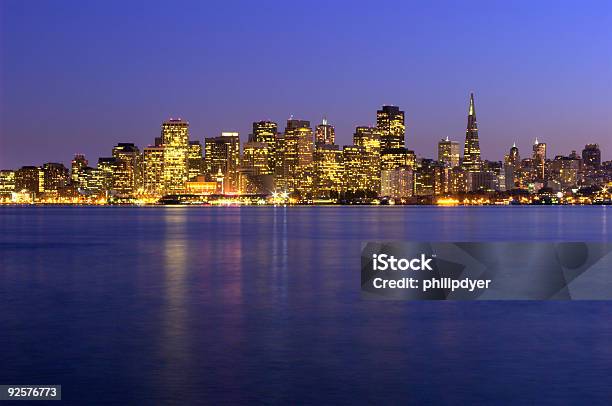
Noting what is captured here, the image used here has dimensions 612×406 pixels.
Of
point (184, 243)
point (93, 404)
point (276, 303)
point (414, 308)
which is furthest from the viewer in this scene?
point (184, 243)

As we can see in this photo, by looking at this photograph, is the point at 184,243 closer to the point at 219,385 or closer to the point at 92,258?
the point at 92,258

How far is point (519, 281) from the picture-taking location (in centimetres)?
4025

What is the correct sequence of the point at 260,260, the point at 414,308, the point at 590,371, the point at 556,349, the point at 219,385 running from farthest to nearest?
the point at 260,260 → the point at 414,308 → the point at 556,349 → the point at 590,371 → the point at 219,385

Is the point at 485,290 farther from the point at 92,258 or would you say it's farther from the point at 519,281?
the point at 92,258

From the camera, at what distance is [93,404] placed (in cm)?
1750

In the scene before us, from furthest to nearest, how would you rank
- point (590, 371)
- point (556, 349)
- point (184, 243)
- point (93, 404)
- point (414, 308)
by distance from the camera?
1. point (184, 243)
2. point (414, 308)
3. point (556, 349)
4. point (590, 371)
5. point (93, 404)

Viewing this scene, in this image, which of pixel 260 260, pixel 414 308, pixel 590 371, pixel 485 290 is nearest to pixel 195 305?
pixel 414 308

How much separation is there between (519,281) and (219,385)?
2442 centimetres

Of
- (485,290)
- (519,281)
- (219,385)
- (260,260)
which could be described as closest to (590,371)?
(219,385)

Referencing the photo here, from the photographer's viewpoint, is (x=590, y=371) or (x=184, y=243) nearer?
(x=590, y=371)

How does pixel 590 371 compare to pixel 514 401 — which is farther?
pixel 590 371

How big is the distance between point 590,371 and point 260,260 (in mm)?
40362

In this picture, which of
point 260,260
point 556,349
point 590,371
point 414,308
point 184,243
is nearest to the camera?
point 590,371

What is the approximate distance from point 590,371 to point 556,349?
321cm
